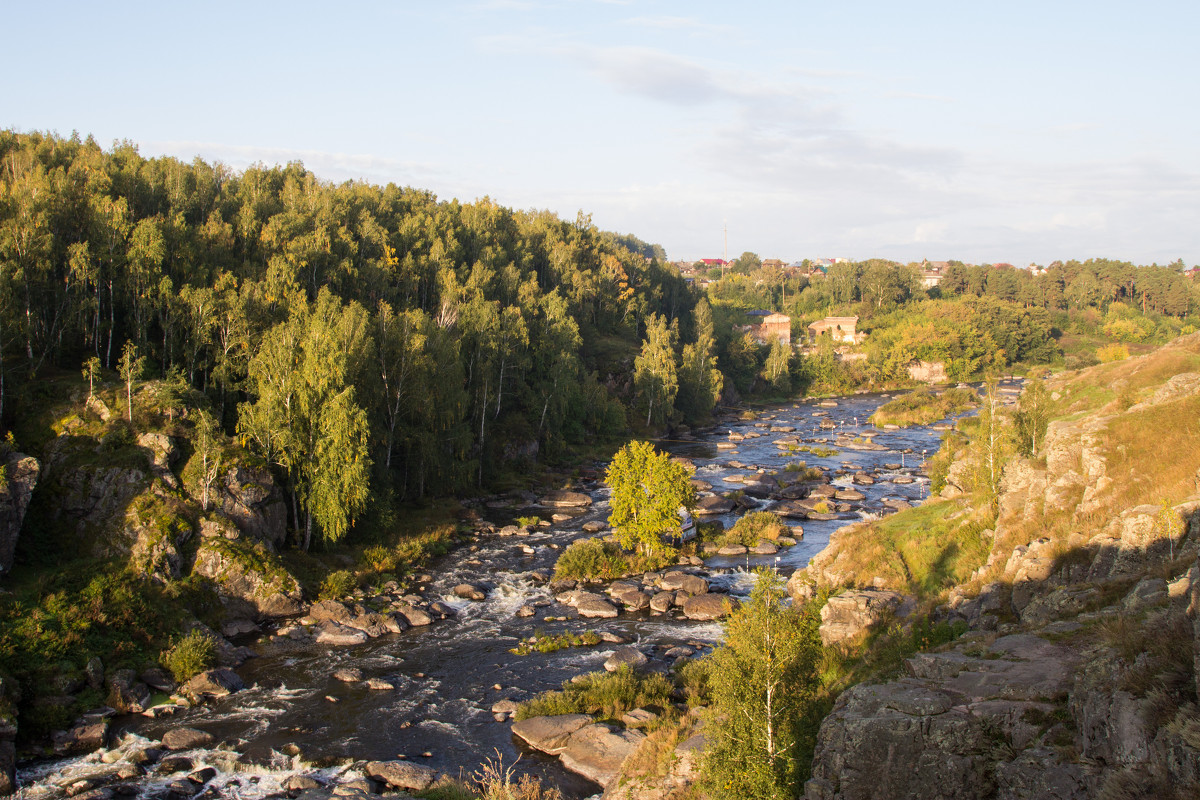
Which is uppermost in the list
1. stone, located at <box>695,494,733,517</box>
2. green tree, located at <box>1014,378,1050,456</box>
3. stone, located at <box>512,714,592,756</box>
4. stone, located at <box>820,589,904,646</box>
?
green tree, located at <box>1014,378,1050,456</box>

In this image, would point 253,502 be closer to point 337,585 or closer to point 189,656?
point 337,585

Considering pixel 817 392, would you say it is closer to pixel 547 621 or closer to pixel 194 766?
pixel 547 621

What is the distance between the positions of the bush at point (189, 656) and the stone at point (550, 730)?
13068 millimetres

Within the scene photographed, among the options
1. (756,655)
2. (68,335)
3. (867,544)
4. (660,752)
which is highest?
(68,335)

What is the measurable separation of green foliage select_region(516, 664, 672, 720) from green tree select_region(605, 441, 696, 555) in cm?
1548

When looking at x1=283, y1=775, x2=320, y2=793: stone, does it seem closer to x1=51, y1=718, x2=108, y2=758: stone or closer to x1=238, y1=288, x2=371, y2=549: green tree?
x1=51, y1=718, x2=108, y2=758: stone

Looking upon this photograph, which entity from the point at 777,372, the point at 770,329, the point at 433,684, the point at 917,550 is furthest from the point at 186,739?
the point at 770,329

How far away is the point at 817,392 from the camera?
435 feet

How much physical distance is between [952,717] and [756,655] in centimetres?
459

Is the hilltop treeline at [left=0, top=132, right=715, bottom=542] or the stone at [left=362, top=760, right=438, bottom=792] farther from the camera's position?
the hilltop treeline at [left=0, top=132, right=715, bottom=542]

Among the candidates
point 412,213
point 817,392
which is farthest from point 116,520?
point 817,392

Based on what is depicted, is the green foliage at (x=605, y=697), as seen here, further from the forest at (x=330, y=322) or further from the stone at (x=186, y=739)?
the forest at (x=330, y=322)

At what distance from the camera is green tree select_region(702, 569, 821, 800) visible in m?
16.0

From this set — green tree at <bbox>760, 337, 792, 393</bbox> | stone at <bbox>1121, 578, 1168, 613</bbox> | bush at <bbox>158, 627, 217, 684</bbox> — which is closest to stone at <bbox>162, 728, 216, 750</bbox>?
bush at <bbox>158, 627, 217, 684</bbox>
